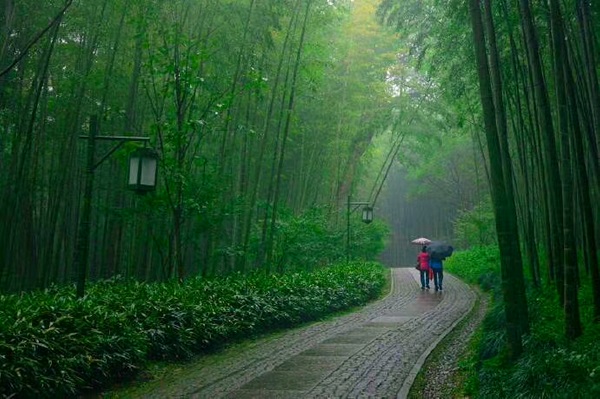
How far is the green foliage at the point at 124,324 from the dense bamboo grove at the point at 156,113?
1196 mm

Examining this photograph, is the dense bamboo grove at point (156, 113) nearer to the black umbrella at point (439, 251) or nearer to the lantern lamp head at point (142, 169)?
the lantern lamp head at point (142, 169)

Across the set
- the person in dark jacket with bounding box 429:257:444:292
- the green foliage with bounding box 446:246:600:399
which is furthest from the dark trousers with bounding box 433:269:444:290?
the green foliage with bounding box 446:246:600:399

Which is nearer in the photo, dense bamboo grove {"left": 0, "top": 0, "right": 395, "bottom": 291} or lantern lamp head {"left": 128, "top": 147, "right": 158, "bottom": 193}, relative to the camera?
lantern lamp head {"left": 128, "top": 147, "right": 158, "bottom": 193}

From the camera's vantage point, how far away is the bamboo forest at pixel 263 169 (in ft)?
13.6

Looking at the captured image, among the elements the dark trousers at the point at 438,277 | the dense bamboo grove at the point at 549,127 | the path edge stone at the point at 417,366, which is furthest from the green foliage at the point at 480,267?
the dense bamboo grove at the point at 549,127

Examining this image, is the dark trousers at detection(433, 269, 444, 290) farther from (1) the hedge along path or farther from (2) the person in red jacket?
(1) the hedge along path

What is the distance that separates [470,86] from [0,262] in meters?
7.67

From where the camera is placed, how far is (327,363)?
17.4 ft

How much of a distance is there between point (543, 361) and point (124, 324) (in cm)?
352

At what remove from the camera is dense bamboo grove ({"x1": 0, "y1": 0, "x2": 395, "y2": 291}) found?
7.67m

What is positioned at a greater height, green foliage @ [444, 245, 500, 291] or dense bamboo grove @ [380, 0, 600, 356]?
dense bamboo grove @ [380, 0, 600, 356]

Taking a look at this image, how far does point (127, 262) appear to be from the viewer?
11.9m

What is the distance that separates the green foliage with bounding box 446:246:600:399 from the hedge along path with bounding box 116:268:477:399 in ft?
2.26

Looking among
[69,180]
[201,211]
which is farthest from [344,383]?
[69,180]
